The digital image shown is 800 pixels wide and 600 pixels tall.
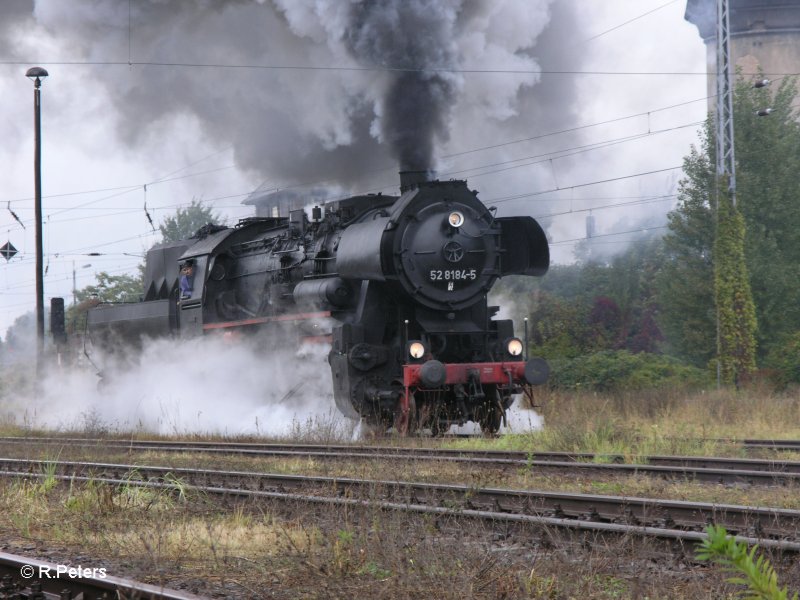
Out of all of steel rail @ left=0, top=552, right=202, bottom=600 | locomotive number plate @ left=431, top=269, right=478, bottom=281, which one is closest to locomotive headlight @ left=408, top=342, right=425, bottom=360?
locomotive number plate @ left=431, top=269, right=478, bottom=281

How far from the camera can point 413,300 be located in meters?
13.1

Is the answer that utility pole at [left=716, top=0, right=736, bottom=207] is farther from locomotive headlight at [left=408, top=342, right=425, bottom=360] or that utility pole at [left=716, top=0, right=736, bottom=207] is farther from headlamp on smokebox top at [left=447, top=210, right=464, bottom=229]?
locomotive headlight at [left=408, top=342, right=425, bottom=360]

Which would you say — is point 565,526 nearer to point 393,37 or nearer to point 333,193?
point 393,37

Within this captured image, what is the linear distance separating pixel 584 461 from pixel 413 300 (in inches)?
145

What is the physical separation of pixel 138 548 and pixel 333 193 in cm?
1626

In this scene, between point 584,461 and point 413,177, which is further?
point 413,177

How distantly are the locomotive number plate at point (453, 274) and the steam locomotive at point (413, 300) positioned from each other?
16 mm

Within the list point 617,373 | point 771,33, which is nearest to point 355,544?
point 617,373

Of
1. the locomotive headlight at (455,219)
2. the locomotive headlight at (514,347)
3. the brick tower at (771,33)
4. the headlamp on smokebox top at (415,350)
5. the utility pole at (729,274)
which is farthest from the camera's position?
the brick tower at (771,33)

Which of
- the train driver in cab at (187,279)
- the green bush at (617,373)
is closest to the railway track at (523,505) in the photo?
the train driver in cab at (187,279)

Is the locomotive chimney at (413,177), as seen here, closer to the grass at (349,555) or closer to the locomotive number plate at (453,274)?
the locomotive number plate at (453,274)

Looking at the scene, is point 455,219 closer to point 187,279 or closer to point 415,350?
point 415,350

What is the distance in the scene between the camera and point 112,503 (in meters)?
7.52

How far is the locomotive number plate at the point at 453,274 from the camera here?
13.0m
